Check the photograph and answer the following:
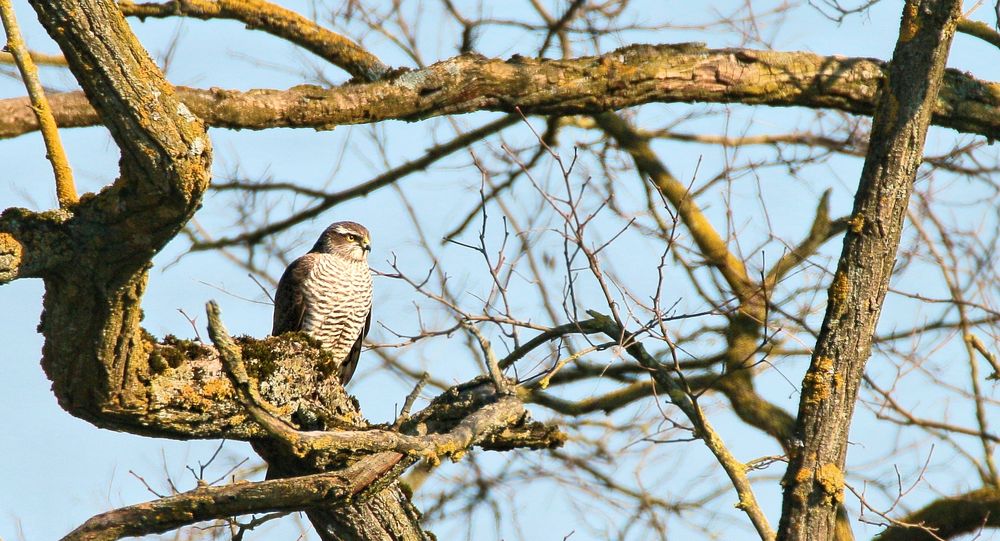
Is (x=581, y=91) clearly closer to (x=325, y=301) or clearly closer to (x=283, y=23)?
(x=283, y=23)

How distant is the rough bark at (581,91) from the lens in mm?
4891


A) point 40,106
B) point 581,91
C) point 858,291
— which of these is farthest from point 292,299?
point 858,291

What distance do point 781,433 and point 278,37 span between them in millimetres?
3918

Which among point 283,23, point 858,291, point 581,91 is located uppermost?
point 283,23

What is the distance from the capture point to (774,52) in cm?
569

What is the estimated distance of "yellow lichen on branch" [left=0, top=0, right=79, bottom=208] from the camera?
9.64 ft

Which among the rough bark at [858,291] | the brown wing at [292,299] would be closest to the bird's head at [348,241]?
the brown wing at [292,299]

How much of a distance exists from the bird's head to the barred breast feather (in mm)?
95

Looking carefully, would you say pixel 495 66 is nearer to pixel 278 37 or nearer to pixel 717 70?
pixel 717 70

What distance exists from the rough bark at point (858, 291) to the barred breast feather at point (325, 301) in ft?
11.3

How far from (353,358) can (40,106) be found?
4107 mm

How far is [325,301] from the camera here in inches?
256

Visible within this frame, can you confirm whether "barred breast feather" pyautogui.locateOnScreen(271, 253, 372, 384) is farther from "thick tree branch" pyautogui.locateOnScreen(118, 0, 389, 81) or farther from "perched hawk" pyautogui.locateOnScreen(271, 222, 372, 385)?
"thick tree branch" pyautogui.locateOnScreen(118, 0, 389, 81)

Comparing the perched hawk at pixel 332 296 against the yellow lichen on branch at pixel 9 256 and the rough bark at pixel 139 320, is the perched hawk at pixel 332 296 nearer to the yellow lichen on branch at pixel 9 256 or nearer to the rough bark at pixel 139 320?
the rough bark at pixel 139 320
